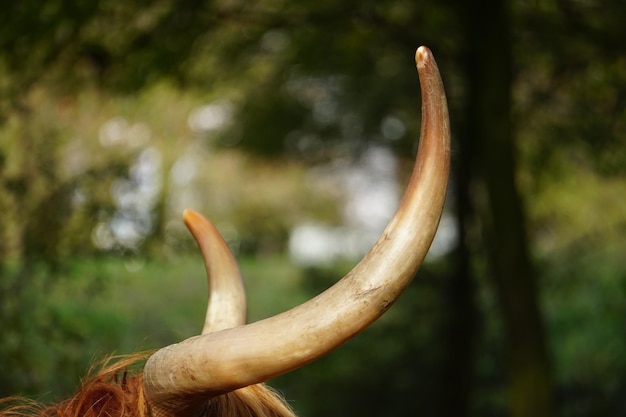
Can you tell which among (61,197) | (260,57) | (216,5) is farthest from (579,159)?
(61,197)

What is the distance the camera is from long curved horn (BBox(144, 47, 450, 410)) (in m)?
1.59

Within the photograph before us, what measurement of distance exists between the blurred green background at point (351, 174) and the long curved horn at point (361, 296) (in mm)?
4281

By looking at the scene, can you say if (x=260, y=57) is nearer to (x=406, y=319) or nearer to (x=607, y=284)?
(x=406, y=319)

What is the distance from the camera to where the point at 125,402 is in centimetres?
195

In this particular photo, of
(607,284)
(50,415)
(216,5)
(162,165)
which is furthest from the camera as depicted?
(162,165)

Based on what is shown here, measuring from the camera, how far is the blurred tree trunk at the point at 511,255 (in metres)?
6.67

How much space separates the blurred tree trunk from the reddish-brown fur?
473 centimetres

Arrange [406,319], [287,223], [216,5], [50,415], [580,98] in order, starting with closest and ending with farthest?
1. [50,415]
2. [216,5]
3. [580,98]
4. [406,319]
5. [287,223]

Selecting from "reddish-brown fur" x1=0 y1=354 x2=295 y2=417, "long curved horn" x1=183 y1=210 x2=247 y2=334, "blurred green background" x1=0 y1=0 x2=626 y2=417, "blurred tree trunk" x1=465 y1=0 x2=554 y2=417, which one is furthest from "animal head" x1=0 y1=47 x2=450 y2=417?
"blurred tree trunk" x1=465 y1=0 x2=554 y2=417

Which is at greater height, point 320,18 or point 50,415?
point 50,415

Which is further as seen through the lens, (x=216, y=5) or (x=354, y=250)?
(x=354, y=250)

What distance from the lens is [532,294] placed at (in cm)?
675

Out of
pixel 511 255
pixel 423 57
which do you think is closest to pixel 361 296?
pixel 423 57

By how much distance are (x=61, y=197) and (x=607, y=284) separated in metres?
7.12
